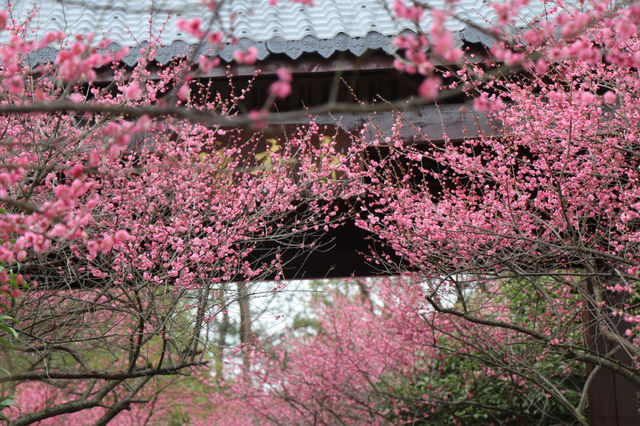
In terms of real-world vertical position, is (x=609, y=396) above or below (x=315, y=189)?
below

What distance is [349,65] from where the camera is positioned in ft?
15.2

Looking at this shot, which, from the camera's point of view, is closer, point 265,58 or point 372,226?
point 265,58

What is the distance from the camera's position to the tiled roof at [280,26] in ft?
15.3

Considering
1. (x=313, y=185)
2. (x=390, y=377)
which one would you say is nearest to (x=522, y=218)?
(x=313, y=185)

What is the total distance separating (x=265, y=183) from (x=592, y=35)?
2553 mm

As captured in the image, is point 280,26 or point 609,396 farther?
point 609,396

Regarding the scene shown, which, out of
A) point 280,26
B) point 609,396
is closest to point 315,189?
point 280,26

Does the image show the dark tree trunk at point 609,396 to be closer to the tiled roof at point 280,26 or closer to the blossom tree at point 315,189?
the blossom tree at point 315,189

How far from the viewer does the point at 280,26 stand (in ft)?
17.3

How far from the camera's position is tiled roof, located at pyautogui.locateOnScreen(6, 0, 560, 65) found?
466 centimetres

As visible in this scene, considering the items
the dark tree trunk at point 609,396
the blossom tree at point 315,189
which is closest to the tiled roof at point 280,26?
the blossom tree at point 315,189

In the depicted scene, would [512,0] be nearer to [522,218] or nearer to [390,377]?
[522,218]

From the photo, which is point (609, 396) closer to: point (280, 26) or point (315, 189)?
point (315, 189)

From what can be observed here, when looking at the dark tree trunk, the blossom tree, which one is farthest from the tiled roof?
the dark tree trunk
